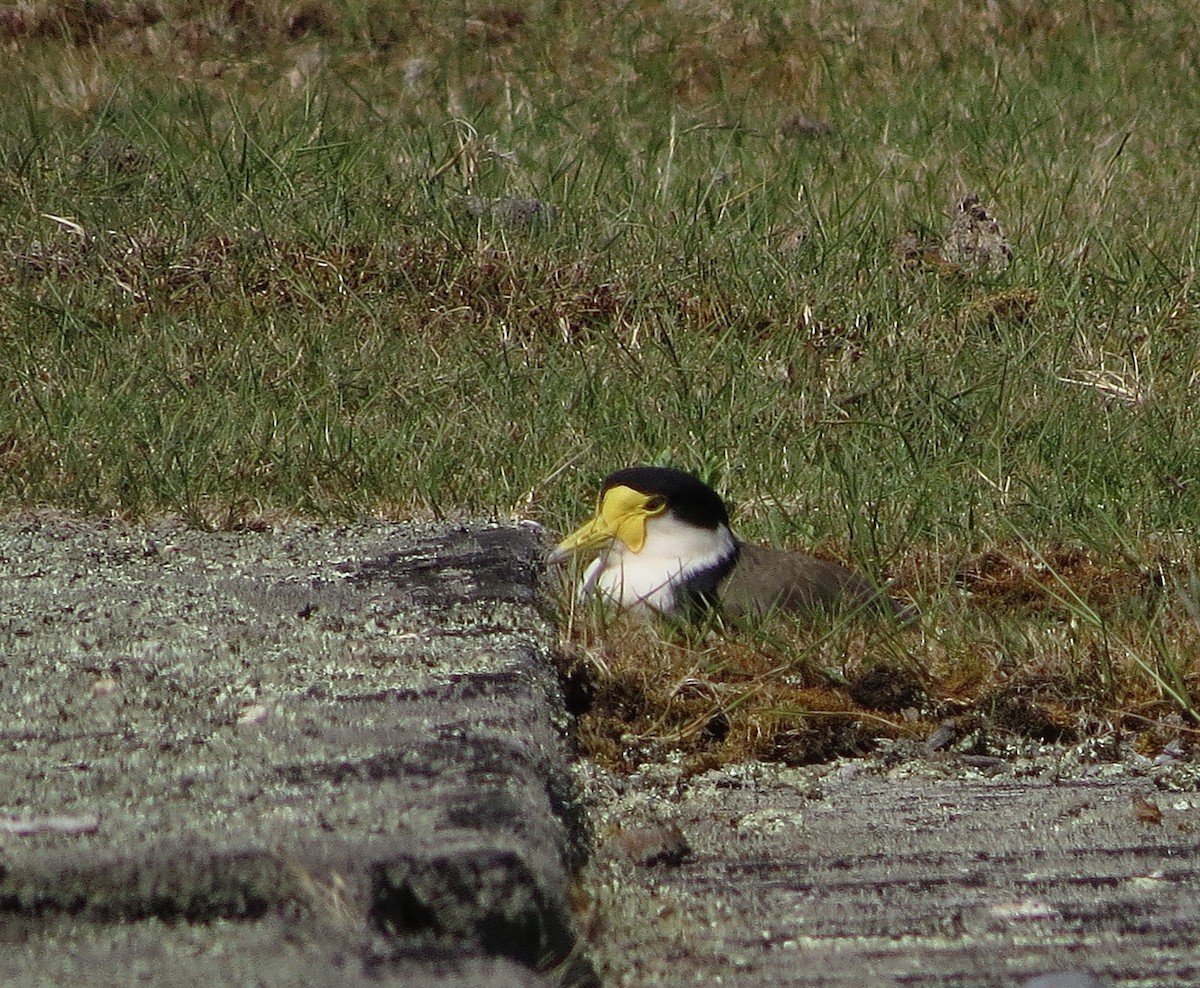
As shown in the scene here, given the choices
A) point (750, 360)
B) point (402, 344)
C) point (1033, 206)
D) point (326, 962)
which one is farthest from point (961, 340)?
point (326, 962)

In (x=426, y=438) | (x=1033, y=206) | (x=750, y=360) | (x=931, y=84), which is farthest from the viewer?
(x=931, y=84)

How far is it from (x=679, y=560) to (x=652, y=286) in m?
2.08

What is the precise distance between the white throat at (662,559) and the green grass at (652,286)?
33cm

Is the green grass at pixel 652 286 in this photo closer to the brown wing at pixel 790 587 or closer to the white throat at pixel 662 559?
the brown wing at pixel 790 587

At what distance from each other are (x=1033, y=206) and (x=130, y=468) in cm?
341

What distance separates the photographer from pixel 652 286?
5.73 metres

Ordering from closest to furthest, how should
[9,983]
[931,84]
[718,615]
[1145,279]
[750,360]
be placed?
[9,983] → [718,615] → [750,360] → [1145,279] → [931,84]

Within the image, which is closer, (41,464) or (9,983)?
(9,983)

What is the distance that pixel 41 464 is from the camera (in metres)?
4.41

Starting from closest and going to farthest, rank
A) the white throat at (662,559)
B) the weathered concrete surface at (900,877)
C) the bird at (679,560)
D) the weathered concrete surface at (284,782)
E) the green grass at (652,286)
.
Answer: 1. the weathered concrete surface at (284,782)
2. the weathered concrete surface at (900,877)
3. the bird at (679,560)
4. the white throat at (662,559)
5. the green grass at (652,286)

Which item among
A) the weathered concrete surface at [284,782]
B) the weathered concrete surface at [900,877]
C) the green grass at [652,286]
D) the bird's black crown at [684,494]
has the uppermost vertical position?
the weathered concrete surface at [284,782]

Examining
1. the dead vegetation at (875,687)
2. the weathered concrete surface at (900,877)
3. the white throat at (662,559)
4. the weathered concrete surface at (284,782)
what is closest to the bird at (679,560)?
the white throat at (662,559)

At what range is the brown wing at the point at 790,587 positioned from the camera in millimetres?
3432

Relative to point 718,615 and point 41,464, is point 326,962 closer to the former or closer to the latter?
point 718,615
